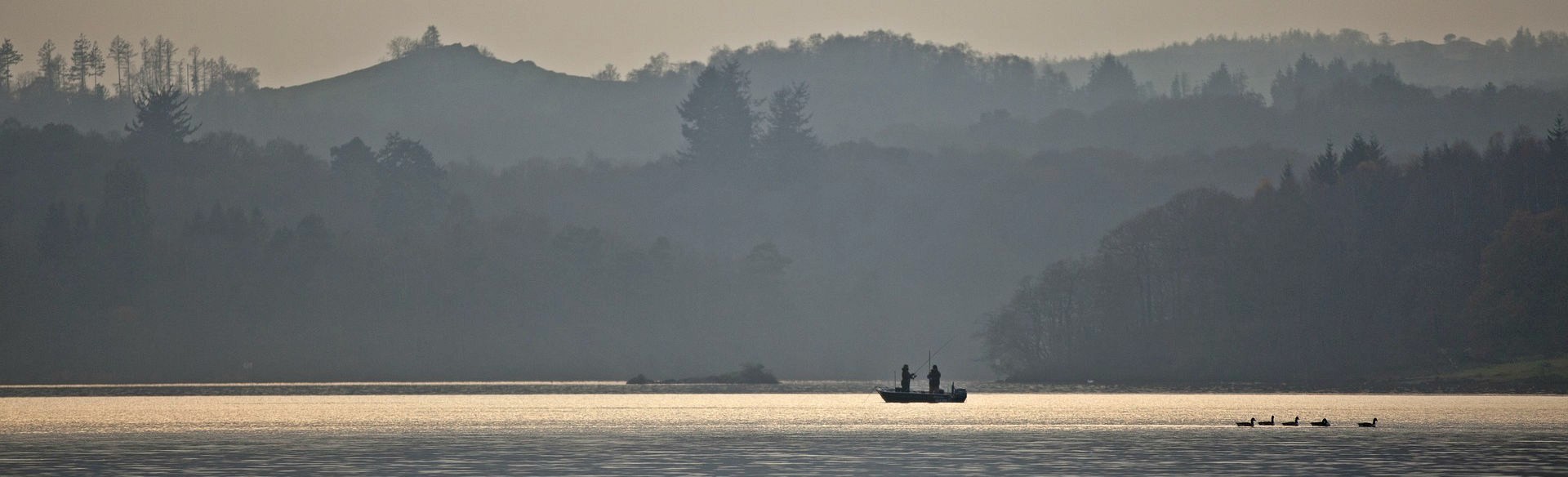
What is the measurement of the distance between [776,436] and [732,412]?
109 feet

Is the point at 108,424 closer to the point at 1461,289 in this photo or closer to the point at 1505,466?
the point at 1505,466

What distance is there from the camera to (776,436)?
270 feet

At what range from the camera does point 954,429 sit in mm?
88438

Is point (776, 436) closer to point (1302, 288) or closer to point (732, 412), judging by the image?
point (732, 412)

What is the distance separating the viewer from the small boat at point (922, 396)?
12825 cm

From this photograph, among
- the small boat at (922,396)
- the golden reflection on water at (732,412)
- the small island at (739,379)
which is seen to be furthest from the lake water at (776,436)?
the small island at (739,379)

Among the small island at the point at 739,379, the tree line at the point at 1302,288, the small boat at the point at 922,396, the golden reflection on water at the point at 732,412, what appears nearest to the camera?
the golden reflection on water at the point at 732,412

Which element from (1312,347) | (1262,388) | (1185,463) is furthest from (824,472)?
(1312,347)

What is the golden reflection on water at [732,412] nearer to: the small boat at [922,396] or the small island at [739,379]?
the small boat at [922,396]

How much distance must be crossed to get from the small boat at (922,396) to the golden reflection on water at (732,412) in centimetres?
88

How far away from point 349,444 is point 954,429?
27.8 meters

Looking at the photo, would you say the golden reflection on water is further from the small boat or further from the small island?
the small island

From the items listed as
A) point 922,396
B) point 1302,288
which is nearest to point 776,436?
point 922,396

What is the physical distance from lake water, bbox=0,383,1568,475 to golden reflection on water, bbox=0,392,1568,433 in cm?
23
